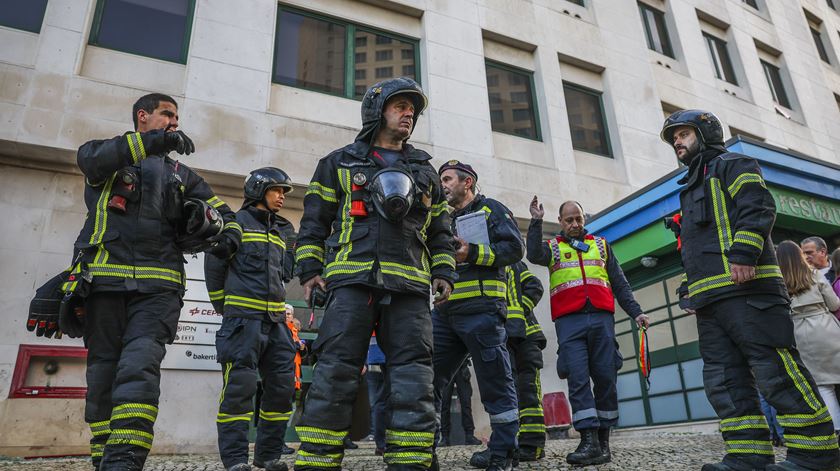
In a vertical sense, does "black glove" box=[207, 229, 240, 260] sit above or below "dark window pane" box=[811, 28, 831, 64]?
below

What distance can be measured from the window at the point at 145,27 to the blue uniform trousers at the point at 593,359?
745cm

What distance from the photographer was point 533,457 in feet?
14.6

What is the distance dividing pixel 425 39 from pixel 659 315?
22.8 ft

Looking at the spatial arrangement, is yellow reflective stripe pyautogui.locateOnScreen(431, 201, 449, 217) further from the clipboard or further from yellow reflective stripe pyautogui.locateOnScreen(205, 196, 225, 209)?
yellow reflective stripe pyautogui.locateOnScreen(205, 196, 225, 209)

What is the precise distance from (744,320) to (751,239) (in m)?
0.48

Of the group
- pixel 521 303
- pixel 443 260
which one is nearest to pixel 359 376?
pixel 443 260

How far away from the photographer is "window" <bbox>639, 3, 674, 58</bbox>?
1480cm

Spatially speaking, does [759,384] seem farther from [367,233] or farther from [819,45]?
[819,45]

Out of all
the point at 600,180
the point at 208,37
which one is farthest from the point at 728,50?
the point at 208,37

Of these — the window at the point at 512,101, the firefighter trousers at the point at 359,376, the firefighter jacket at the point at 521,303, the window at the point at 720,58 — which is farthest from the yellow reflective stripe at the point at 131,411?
the window at the point at 720,58

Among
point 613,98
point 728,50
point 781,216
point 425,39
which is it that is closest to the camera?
point 781,216

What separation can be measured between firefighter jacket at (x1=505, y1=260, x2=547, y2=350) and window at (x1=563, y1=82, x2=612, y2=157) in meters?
7.26

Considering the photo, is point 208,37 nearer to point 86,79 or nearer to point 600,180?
point 86,79

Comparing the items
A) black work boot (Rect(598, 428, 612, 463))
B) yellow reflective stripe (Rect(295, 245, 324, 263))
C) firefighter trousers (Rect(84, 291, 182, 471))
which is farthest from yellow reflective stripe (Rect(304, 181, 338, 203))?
black work boot (Rect(598, 428, 612, 463))
